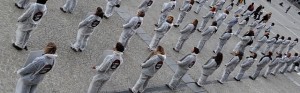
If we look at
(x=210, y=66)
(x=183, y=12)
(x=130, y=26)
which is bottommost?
(x=183, y=12)

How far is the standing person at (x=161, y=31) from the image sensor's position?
15.0 m

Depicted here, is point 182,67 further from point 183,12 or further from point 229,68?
point 183,12

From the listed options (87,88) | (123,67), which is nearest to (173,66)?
(123,67)

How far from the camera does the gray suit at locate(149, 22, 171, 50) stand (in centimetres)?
1502

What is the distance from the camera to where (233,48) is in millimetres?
20703

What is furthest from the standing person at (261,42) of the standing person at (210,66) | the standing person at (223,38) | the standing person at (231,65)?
the standing person at (210,66)

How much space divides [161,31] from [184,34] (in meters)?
1.44

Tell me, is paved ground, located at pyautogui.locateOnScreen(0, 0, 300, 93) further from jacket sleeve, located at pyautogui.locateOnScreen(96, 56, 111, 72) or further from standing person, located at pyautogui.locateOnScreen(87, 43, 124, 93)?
jacket sleeve, located at pyautogui.locateOnScreen(96, 56, 111, 72)

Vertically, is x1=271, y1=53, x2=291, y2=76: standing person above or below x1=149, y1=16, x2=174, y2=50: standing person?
below

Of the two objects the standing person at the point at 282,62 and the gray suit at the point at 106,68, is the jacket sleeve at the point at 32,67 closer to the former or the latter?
the gray suit at the point at 106,68

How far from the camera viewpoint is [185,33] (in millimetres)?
16125

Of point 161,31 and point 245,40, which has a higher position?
point 161,31

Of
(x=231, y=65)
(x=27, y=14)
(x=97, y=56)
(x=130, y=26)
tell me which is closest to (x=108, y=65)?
(x=27, y=14)

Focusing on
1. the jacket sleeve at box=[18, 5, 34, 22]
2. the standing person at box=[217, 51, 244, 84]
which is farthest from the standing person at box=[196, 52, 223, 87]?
the jacket sleeve at box=[18, 5, 34, 22]
